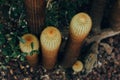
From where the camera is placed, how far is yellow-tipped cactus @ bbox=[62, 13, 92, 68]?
2354 millimetres

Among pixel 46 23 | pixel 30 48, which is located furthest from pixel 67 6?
pixel 30 48

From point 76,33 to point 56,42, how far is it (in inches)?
6.6

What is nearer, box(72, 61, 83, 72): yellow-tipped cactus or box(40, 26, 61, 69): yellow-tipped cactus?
box(40, 26, 61, 69): yellow-tipped cactus

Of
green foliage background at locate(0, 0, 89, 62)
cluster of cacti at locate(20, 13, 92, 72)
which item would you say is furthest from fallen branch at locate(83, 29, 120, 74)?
green foliage background at locate(0, 0, 89, 62)

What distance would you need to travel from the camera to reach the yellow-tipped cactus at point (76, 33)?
2.35 meters

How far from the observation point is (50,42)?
7.92 feet

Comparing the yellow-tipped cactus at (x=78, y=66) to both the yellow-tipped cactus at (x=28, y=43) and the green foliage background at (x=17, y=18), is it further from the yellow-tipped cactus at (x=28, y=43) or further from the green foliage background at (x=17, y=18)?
the yellow-tipped cactus at (x=28, y=43)

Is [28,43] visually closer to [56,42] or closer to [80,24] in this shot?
[56,42]

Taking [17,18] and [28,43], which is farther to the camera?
[17,18]

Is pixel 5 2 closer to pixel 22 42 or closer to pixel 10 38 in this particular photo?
pixel 10 38

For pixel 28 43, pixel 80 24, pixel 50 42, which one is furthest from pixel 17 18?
pixel 80 24

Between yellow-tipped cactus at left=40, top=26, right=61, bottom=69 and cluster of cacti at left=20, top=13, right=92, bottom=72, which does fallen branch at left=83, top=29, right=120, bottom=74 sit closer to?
cluster of cacti at left=20, top=13, right=92, bottom=72

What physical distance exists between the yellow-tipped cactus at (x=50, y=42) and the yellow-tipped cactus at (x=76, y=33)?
0.40 ft

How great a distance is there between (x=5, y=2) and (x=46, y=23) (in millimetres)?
405
